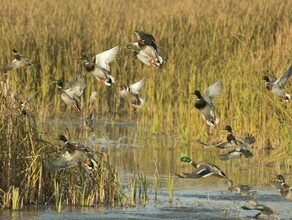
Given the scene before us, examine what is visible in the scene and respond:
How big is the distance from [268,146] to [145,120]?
3.02 m

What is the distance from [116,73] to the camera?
2148 cm

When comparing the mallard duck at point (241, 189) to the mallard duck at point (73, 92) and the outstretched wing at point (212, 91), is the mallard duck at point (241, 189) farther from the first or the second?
the mallard duck at point (73, 92)

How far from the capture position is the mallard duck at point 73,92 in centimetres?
1250

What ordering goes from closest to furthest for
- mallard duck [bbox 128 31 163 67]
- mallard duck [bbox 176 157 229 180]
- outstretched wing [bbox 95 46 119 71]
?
mallard duck [bbox 176 157 229 180]
mallard duck [bbox 128 31 163 67]
outstretched wing [bbox 95 46 119 71]

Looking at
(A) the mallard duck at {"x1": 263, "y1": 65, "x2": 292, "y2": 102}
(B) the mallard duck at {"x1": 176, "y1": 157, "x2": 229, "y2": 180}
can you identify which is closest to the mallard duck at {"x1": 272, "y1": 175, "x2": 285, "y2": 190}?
(B) the mallard duck at {"x1": 176, "y1": 157, "x2": 229, "y2": 180}

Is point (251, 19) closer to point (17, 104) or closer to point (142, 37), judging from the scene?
point (142, 37)

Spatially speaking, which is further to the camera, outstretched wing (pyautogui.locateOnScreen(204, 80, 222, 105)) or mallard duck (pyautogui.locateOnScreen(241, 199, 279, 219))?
outstretched wing (pyautogui.locateOnScreen(204, 80, 222, 105))

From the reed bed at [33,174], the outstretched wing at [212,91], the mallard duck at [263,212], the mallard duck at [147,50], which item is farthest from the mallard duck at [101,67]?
the mallard duck at [263,212]

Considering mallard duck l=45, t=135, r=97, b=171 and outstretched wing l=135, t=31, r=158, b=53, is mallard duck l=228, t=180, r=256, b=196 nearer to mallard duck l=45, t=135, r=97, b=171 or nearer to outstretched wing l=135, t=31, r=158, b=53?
mallard duck l=45, t=135, r=97, b=171

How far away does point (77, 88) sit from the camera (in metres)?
12.7

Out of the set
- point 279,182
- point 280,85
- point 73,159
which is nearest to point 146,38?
point 280,85

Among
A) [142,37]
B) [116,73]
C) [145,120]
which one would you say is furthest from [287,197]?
[116,73]

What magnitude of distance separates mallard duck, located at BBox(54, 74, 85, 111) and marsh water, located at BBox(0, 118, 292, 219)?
1.33 feet

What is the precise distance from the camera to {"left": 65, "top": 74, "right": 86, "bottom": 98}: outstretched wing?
41.2 feet
